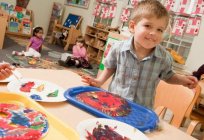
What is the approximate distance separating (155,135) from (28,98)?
15.6 inches

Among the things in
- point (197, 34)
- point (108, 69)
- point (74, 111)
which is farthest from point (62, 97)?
point (197, 34)

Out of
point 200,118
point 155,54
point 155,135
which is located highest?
point 155,54

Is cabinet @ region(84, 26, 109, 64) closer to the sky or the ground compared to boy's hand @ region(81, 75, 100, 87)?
closer to the ground

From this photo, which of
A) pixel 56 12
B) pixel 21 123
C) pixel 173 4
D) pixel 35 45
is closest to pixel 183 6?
pixel 173 4

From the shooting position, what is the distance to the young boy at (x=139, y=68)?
1.16m

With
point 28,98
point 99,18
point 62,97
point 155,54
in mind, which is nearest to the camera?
point 28,98

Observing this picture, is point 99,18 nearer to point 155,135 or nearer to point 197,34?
point 197,34

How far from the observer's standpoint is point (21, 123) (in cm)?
62

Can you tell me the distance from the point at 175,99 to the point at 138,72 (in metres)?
0.24

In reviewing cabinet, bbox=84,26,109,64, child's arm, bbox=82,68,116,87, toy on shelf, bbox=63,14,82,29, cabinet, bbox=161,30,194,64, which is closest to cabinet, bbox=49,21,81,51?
toy on shelf, bbox=63,14,82,29

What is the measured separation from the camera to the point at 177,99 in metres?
1.26

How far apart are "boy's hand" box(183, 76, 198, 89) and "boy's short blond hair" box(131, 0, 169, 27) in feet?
0.91

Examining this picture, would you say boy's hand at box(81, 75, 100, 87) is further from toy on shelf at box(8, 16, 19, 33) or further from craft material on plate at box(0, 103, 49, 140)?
toy on shelf at box(8, 16, 19, 33)

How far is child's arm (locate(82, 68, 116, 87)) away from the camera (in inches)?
42.5
